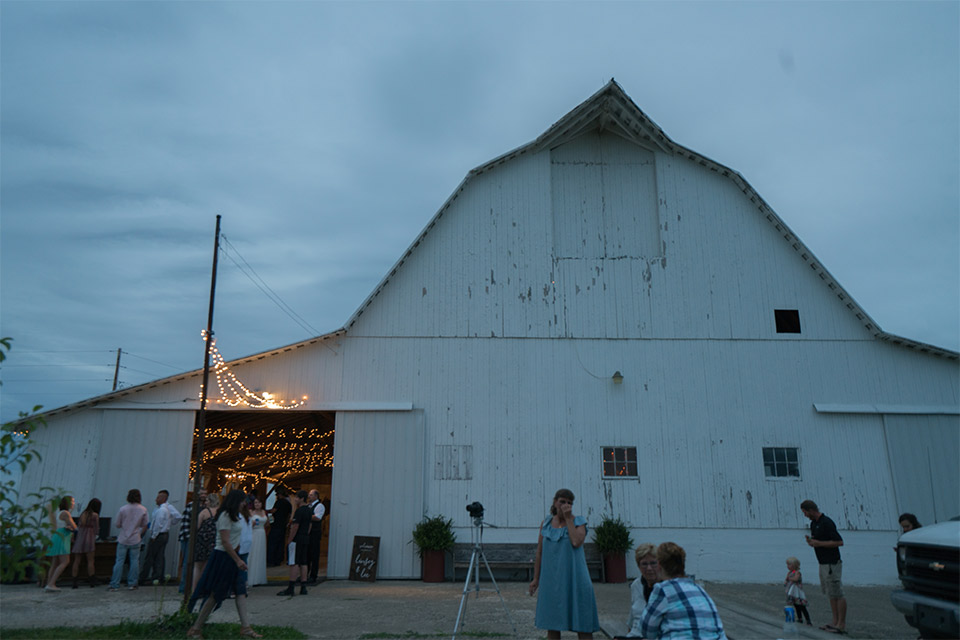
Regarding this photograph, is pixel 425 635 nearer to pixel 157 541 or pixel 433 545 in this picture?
pixel 433 545

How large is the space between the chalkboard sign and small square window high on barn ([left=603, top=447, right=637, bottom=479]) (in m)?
4.46

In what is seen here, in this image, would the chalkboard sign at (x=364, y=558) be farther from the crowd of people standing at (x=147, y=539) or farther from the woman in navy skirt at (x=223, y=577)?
the woman in navy skirt at (x=223, y=577)

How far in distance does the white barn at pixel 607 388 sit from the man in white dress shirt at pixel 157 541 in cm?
77

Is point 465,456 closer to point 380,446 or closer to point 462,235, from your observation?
point 380,446

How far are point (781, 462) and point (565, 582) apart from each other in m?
8.93

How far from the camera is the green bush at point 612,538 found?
12.5 m

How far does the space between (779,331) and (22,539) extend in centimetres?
1306

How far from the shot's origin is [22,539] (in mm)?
4578

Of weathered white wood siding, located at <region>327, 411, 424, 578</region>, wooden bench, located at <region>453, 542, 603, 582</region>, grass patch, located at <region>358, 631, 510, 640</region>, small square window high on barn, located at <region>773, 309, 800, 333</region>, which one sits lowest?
grass patch, located at <region>358, 631, 510, 640</region>

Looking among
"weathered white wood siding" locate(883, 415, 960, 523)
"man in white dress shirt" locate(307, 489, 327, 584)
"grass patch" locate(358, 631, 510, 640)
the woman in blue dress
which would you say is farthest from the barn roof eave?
"weathered white wood siding" locate(883, 415, 960, 523)

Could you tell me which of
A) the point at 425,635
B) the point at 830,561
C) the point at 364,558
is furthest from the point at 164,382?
the point at 830,561

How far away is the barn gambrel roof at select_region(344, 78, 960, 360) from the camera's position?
45.6ft

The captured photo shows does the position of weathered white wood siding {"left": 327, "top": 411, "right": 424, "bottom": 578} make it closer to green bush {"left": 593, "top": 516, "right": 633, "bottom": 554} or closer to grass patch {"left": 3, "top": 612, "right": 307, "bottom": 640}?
green bush {"left": 593, "top": 516, "right": 633, "bottom": 554}

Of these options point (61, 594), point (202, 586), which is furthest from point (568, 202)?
point (61, 594)
